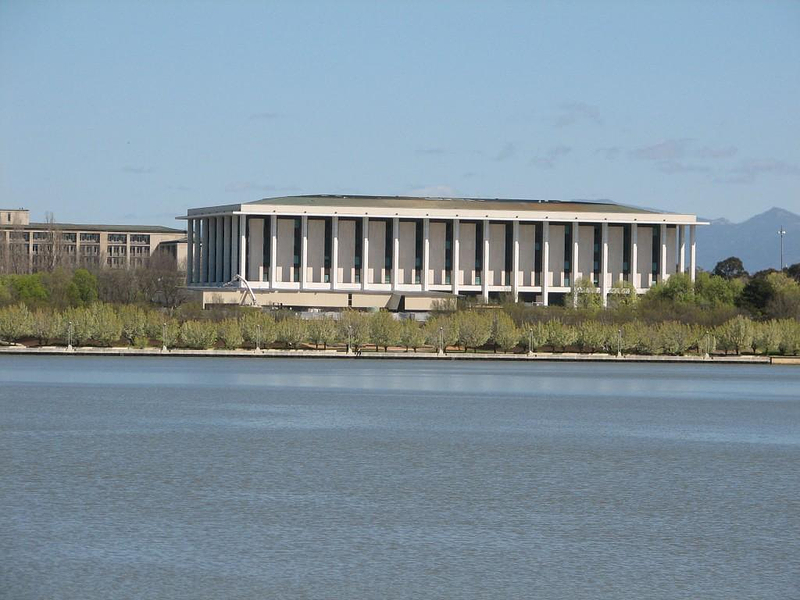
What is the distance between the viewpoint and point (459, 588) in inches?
811

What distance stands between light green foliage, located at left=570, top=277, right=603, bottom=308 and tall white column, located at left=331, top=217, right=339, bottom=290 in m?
26.0

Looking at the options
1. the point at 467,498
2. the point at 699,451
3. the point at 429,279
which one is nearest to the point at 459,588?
the point at 467,498

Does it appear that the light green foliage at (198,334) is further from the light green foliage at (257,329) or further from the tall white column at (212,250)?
the tall white column at (212,250)

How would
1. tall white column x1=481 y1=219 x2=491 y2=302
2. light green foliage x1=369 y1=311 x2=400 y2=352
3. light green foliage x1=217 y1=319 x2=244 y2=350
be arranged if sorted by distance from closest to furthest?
light green foliage x1=217 y1=319 x2=244 y2=350 < light green foliage x1=369 y1=311 x2=400 y2=352 < tall white column x1=481 y1=219 x2=491 y2=302

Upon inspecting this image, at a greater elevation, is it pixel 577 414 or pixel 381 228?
pixel 381 228

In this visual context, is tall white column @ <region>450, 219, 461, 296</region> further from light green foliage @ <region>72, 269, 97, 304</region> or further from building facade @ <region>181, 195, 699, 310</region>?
light green foliage @ <region>72, 269, 97, 304</region>

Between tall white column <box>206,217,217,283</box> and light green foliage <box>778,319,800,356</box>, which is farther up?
tall white column <box>206,217,217,283</box>

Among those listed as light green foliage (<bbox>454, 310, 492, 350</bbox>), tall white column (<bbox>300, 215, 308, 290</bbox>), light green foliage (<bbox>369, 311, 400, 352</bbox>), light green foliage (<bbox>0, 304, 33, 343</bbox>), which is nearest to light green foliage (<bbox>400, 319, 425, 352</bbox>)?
light green foliage (<bbox>369, 311, 400, 352</bbox>)

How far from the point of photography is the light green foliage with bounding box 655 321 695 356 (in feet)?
344

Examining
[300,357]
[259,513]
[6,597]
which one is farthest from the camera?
→ [300,357]

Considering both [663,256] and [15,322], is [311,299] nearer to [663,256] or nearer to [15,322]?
[663,256]

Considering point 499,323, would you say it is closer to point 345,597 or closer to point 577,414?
point 577,414

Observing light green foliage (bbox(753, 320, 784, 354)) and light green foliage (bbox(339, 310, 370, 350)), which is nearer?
light green foliage (bbox(339, 310, 370, 350))

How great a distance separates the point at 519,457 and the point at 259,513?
41.1 ft
